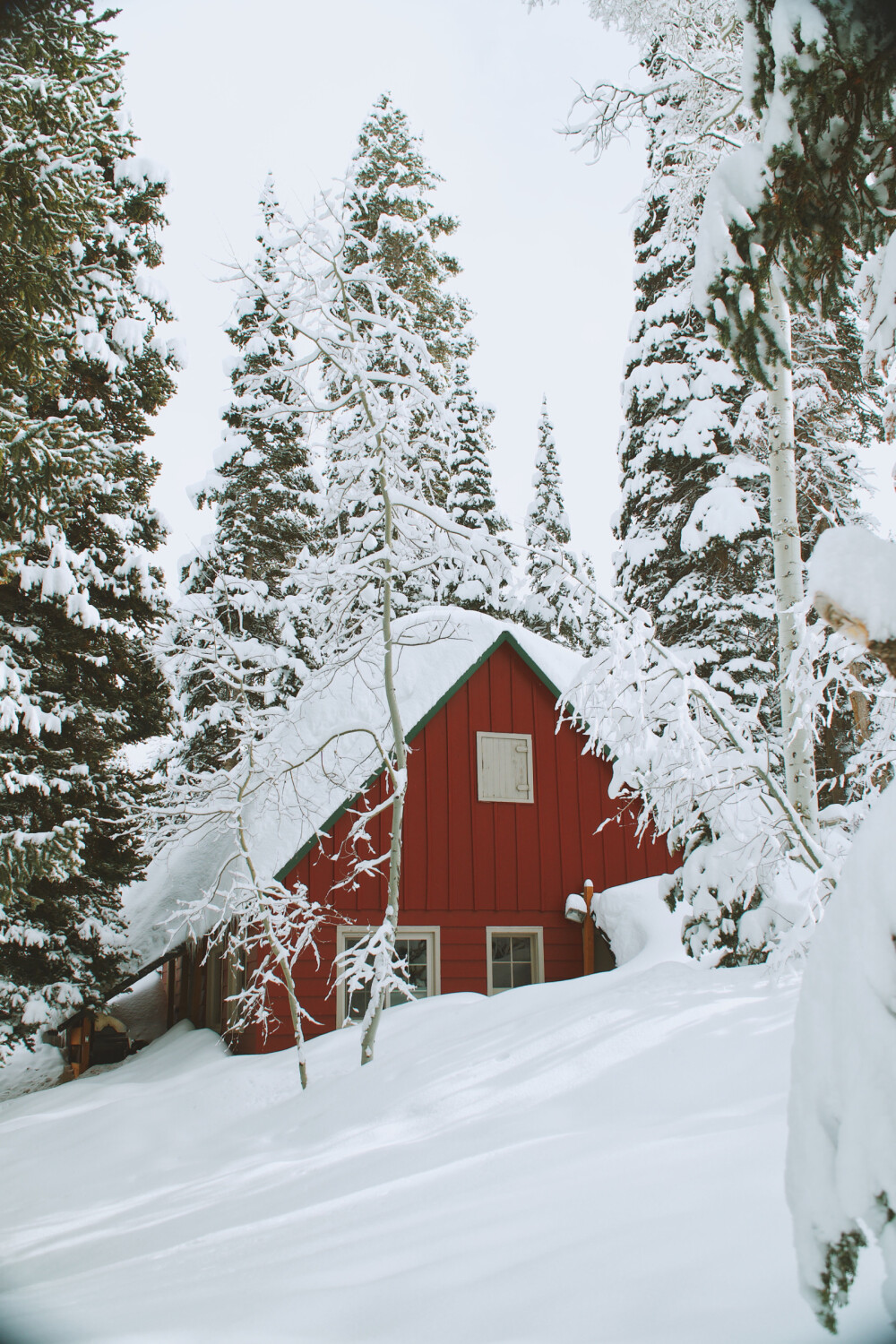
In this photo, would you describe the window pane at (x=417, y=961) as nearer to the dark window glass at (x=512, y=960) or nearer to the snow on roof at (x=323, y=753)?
the dark window glass at (x=512, y=960)

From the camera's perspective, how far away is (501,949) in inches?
496

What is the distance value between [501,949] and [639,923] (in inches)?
82.9

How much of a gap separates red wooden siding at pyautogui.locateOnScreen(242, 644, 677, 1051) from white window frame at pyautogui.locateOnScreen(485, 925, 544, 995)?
3.2 inches

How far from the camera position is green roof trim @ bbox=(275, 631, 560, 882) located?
36.6ft

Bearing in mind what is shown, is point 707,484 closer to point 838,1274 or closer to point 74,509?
point 74,509

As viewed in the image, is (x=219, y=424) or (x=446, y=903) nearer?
(x=446, y=903)

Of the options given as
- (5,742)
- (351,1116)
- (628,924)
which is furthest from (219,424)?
(351,1116)

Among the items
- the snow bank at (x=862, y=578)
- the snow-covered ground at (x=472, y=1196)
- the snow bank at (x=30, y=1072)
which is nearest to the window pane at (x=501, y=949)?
the snow-covered ground at (x=472, y=1196)

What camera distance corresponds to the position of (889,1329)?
5.87 ft

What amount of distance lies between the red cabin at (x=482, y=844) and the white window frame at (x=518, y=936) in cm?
2

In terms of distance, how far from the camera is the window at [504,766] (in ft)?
42.3

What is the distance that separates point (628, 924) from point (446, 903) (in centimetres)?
256

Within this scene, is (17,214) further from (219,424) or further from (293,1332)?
(219,424)

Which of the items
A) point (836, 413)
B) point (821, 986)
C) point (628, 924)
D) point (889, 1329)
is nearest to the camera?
point (821, 986)
